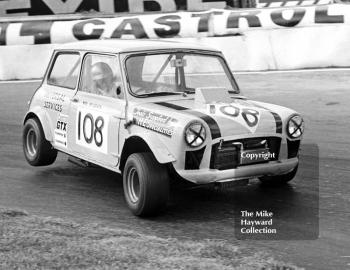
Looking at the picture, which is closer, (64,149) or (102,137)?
(102,137)

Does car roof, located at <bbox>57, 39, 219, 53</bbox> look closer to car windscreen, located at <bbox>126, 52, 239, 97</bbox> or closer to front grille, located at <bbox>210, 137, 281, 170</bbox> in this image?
car windscreen, located at <bbox>126, 52, 239, 97</bbox>

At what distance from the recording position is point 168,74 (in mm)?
6430

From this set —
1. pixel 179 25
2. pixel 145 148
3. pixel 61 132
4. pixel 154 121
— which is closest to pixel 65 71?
pixel 61 132

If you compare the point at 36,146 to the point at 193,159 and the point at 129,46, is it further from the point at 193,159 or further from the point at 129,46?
the point at 193,159

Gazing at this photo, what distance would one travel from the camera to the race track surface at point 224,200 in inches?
199

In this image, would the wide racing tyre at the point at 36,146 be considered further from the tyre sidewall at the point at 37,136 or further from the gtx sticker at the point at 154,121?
the gtx sticker at the point at 154,121

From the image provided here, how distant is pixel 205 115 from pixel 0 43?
10.5 m

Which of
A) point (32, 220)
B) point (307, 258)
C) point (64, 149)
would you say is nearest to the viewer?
point (307, 258)

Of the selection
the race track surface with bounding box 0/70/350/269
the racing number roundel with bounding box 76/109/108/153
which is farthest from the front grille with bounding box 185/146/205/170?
the racing number roundel with bounding box 76/109/108/153

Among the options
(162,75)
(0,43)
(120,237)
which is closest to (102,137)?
(162,75)

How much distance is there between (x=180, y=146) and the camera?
5.50m

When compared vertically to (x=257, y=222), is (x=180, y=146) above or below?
above

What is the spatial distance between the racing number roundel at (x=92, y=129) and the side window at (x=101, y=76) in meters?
0.23

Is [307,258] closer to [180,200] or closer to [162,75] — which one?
[180,200]
